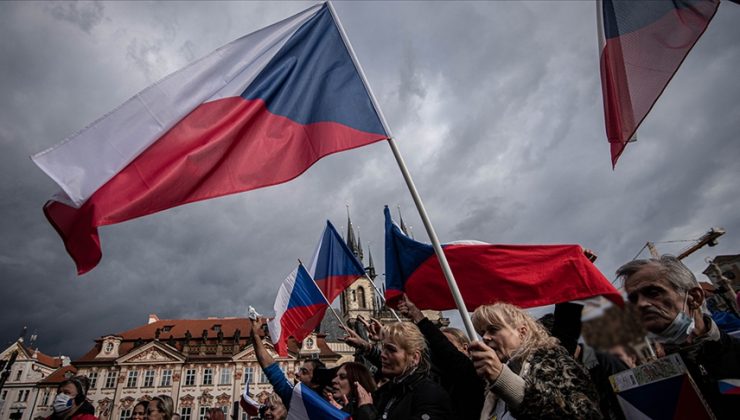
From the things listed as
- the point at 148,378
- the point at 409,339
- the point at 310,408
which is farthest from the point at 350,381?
the point at 148,378

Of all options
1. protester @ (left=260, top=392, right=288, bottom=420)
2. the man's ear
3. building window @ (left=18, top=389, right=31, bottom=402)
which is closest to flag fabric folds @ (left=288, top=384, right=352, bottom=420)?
protester @ (left=260, top=392, right=288, bottom=420)

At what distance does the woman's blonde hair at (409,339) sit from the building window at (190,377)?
39.2m

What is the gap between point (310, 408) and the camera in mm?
3730

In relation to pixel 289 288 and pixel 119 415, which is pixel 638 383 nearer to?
pixel 289 288

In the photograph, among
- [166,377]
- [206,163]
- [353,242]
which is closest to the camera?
[206,163]

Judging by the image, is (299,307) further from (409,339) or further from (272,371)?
(409,339)

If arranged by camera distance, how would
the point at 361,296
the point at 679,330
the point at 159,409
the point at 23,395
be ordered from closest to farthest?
the point at 679,330, the point at 159,409, the point at 23,395, the point at 361,296

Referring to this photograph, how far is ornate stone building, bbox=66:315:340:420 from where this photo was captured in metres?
34.2

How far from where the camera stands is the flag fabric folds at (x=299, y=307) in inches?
289

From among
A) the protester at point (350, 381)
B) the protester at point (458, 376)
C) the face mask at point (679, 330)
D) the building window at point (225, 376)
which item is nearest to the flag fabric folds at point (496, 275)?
the protester at point (458, 376)

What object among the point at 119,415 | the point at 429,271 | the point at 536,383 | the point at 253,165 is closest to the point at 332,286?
the point at 429,271

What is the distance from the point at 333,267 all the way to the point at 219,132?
449 centimetres

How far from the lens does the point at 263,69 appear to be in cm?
406

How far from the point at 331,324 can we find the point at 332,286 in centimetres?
4670
